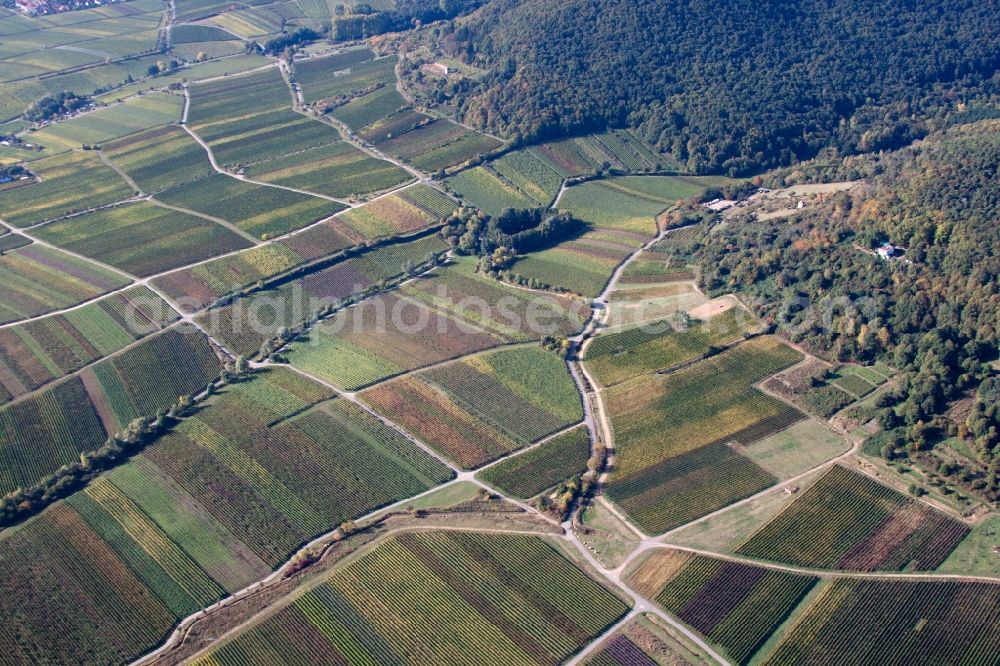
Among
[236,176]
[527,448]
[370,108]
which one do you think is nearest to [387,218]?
[236,176]

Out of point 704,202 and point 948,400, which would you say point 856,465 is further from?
point 704,202

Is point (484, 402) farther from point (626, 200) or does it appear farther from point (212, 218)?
point (212, 218)

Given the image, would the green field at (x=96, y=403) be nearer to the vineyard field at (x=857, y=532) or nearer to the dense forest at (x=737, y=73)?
the vineyard field at (x=857, y=532)

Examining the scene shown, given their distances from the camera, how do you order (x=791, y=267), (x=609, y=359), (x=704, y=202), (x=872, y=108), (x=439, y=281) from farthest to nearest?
1. (x=872, y=108)
2. (x=704, y=202)
3. (x=439, y=281)
4. (x=791, y=267)
5. (x=609, y=359)

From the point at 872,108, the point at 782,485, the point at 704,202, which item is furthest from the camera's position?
the point at 872,108

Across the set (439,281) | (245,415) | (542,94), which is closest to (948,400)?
(439,281)

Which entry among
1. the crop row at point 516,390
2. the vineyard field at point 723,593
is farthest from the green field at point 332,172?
the vineyard field at point 723,593
